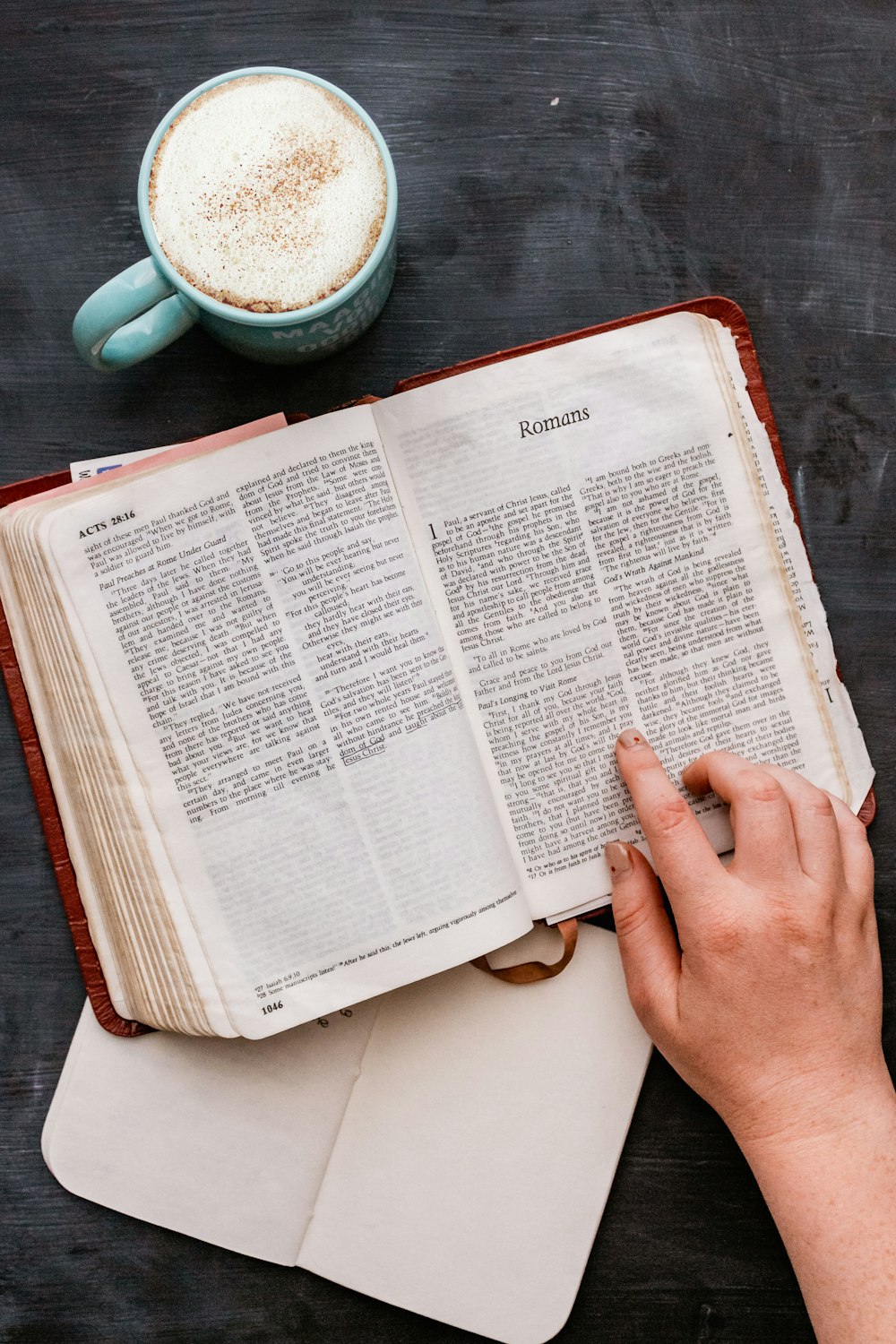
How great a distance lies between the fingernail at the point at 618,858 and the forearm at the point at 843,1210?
18 cm

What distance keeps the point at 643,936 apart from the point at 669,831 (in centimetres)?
7

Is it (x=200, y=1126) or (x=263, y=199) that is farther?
(x=200, y=1126)

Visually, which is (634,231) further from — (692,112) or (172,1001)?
(172,1001)

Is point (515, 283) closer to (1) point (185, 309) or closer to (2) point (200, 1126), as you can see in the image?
(1) point (185, 309)

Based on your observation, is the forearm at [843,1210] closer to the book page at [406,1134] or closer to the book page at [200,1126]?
the book page at [406,1134]

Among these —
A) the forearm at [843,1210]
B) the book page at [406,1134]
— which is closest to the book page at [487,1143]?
the book page at [406,1134]

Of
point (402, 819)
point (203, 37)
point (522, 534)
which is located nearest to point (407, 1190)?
point (402, 819)

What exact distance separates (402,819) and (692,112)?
0.51 m

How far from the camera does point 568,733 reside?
60cm

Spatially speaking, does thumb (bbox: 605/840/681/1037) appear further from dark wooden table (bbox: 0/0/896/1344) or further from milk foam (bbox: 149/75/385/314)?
milk foam (bbox: 149/75/385/314)

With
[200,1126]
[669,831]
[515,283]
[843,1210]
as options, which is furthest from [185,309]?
[843,1210]

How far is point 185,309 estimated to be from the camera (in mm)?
499

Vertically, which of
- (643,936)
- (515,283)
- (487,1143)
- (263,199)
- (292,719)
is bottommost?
(487,1143)

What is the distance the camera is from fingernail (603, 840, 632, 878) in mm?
578
